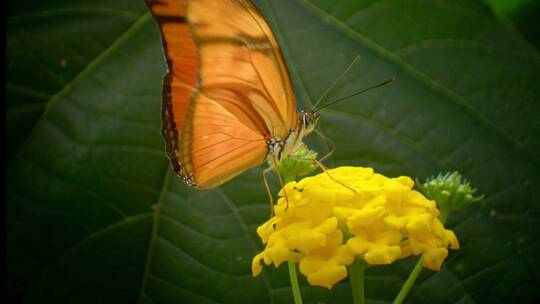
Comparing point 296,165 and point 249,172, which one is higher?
point 296,165

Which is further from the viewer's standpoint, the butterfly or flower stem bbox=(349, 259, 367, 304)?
the butterfly

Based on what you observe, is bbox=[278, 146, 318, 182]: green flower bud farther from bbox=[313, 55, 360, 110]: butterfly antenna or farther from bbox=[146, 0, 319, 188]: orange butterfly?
bbox=[313, 55, 360, 110]: butterfly antenna

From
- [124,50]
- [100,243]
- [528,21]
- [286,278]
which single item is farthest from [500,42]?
[100,243]

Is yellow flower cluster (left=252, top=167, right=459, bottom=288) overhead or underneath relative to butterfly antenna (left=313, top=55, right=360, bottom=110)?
overhead

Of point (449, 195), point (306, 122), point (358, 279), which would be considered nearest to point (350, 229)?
point (358, 279)

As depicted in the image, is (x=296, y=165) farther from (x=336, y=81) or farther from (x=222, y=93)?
(x=336, y=81)

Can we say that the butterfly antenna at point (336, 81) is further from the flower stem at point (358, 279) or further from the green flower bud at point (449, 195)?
the flower stem at point (358, 279)

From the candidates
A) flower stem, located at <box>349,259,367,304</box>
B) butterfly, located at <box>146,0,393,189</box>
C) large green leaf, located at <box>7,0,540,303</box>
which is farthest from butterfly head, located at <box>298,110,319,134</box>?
flower stem, located at <box>349,259,367,304</box>

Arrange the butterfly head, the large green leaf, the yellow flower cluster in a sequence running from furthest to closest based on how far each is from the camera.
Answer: the large green leaf < the butterfly head < the yellow flower cluster

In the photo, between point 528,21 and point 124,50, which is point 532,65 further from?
point 124,50
